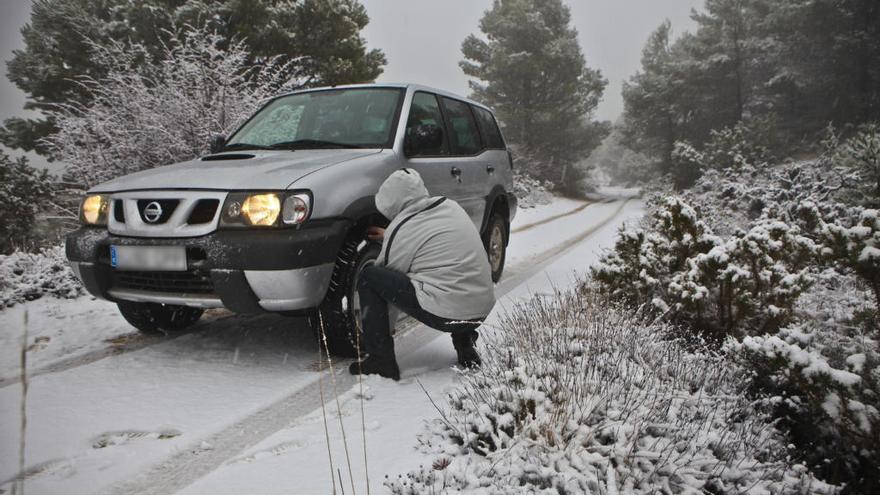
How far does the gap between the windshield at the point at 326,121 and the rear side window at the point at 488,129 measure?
163 centimetres

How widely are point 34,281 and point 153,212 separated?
10.9 feet

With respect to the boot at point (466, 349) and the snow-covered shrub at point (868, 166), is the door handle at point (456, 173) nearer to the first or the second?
the boot at point (466, 349)

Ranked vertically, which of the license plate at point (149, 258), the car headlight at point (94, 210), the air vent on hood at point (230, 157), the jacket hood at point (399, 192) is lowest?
the license plate at point (149, 258)

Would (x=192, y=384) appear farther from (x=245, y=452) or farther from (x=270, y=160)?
(x=270, y=160)

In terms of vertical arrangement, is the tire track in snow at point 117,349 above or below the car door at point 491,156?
below

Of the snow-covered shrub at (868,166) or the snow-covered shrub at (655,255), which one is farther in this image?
the snow-covered shrub at (868,166)

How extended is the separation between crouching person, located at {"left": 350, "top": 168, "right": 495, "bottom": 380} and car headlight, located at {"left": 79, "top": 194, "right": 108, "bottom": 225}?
1719 mm

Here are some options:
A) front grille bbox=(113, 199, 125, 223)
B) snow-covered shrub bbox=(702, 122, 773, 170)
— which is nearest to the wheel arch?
front grille bbox=(113, 199, 125, 223)

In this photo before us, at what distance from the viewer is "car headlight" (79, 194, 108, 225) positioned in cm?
313

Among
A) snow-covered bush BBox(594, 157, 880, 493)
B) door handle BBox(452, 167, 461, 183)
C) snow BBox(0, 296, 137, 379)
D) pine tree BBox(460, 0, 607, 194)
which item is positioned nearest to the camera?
snow-covered bush BBox(594, 157, 880, 493)

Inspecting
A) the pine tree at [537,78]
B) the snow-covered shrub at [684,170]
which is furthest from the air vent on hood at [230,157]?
the pine tree at [537,78]

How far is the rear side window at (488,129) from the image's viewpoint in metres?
5.40

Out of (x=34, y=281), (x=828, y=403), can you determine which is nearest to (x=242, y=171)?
(x=828, y=403)

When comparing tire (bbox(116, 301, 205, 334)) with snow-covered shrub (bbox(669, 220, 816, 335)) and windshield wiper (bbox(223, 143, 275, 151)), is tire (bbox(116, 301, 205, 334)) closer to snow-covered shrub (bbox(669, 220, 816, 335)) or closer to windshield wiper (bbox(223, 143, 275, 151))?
windshield wiper (bbox(223, 143, 275, 151))
